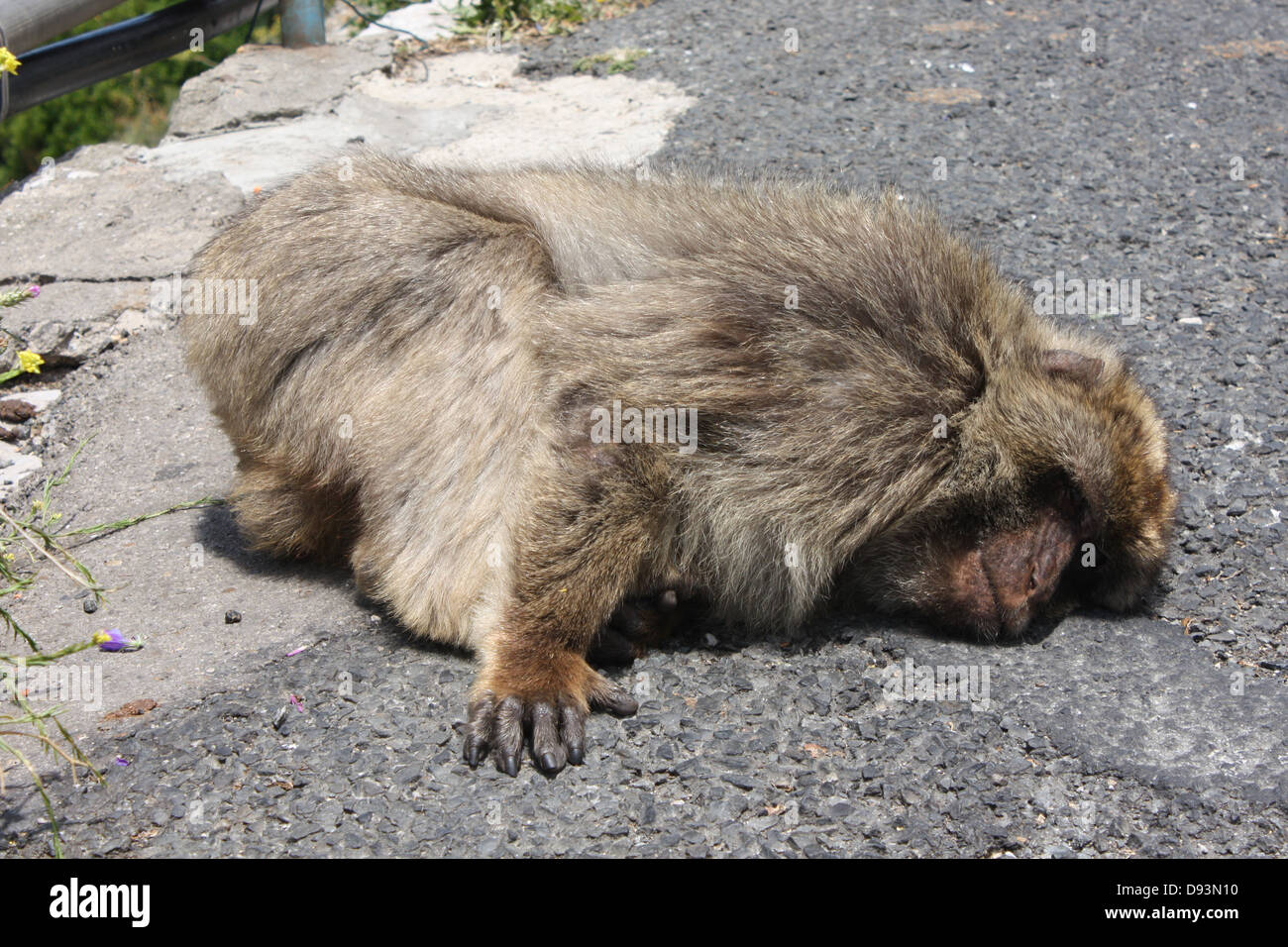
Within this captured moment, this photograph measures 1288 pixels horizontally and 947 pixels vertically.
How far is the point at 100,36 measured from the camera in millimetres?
6691

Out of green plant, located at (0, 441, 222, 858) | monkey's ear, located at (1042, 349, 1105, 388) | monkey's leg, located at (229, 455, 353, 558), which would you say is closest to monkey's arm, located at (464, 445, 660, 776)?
monkey's leg, located at (229, 455, 353, 558)

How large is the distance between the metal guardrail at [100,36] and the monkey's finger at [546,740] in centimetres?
385

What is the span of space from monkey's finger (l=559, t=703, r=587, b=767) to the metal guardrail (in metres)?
3.89

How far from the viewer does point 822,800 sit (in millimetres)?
3006

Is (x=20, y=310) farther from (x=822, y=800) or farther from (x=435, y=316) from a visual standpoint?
(x=822, y=800)

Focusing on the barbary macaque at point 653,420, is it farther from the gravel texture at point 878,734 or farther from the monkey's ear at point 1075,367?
the gravel texture at point 878,734

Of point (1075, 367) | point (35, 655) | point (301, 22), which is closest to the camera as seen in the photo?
point (35, 655)

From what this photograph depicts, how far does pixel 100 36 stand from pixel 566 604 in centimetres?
526

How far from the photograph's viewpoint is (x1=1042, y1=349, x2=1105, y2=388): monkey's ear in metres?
3.75

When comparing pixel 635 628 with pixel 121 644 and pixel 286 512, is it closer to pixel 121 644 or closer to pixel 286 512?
pixel 286 512

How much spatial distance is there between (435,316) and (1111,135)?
186 inches

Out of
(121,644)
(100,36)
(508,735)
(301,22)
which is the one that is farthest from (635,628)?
(301,22)

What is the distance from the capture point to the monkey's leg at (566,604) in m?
3.31
